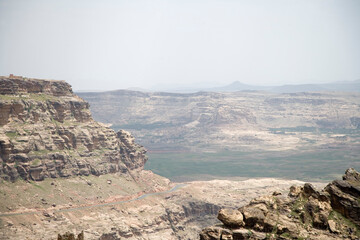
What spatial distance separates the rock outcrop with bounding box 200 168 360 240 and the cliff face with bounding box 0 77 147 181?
127m

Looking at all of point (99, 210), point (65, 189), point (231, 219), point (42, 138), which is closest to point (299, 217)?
point (231, 219)

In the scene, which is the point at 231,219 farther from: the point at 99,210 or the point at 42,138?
the point at 42,138

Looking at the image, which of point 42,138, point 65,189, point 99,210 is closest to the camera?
point 99,210

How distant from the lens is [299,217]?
46.6 m

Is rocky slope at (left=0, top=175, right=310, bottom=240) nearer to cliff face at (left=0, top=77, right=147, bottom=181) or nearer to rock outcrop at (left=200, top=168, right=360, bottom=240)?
cliff face at (left=0, top=77, right=147, bottom=181)

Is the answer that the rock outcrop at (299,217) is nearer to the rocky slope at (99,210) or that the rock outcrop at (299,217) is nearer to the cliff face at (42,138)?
Answer: the rocky slope at (99,210)

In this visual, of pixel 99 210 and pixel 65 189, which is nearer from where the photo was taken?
pixel 99 210

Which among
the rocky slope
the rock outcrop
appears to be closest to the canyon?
the rocky slope

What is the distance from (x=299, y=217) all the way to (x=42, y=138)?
464 feet

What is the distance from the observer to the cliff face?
163 meters

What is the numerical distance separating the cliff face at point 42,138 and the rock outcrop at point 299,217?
417ft

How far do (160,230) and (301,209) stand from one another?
12578 centimetres

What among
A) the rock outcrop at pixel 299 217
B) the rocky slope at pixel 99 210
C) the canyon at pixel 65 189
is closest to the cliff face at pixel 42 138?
the canyon at pixel 65 189

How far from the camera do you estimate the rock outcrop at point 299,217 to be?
144ft
